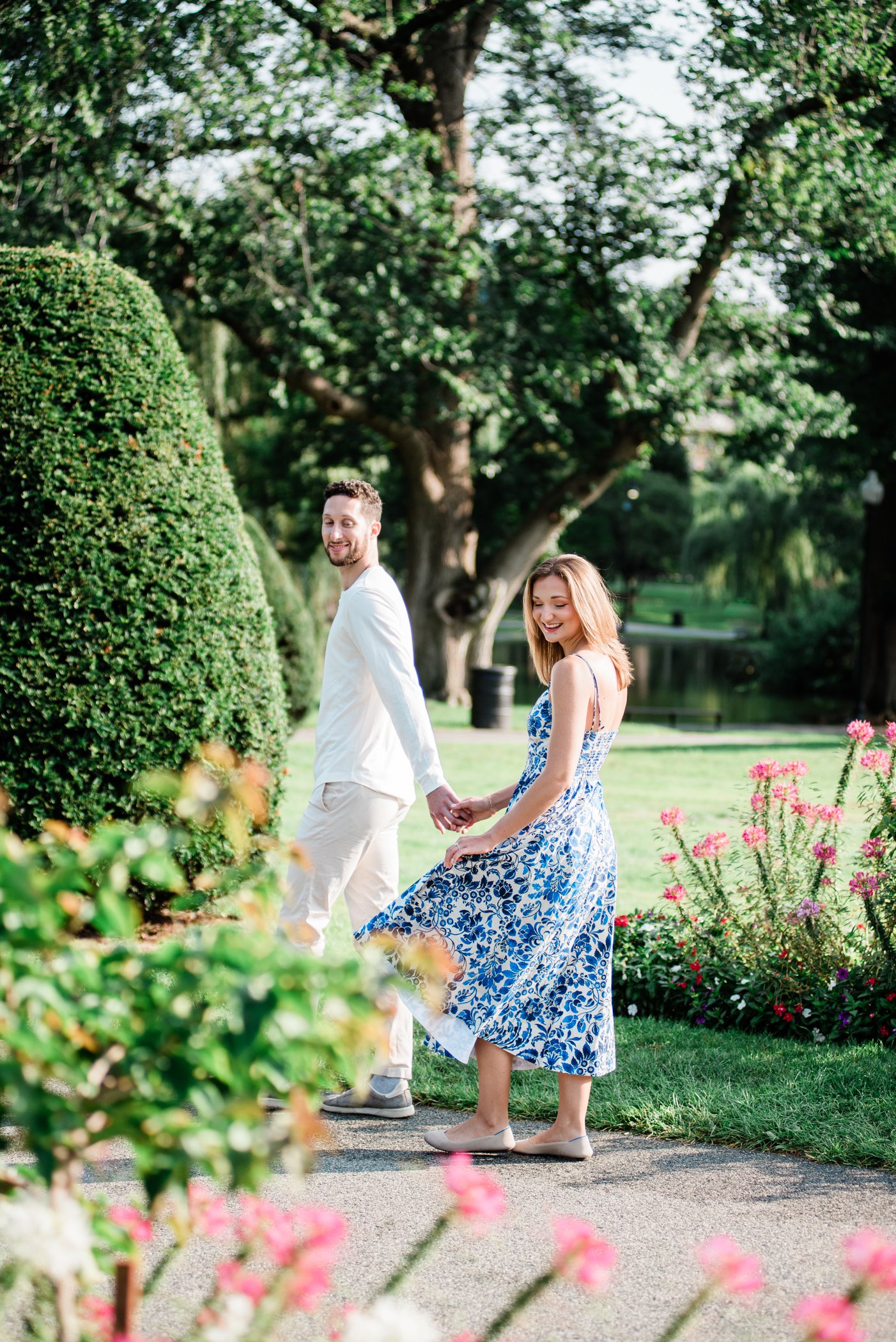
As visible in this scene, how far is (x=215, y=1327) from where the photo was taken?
1.61 metres

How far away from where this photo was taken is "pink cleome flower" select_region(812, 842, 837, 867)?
5305mm

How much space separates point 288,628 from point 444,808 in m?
11.2

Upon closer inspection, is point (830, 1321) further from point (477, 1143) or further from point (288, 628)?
point (288, 628)

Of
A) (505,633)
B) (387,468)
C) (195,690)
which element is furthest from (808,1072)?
(505,633)

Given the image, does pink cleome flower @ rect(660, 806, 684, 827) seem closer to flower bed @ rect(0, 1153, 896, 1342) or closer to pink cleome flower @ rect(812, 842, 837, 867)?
pink cleome flower @ rect(812, 842, 837, 867)

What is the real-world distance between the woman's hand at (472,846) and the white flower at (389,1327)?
93.2 inches

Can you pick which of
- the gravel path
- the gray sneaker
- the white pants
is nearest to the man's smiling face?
the white pants

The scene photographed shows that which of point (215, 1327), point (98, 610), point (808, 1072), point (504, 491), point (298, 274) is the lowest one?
point (808, 1072)

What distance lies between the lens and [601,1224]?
344 cm

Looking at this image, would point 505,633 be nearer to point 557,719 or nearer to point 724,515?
point 724,515

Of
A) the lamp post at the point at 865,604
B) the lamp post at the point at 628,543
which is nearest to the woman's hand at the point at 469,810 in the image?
the lamp post at the point at 865,604

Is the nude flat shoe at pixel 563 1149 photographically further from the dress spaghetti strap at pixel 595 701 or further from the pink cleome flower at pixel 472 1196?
the pink cleome flower at pixel 472 1196

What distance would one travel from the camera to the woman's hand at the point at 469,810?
4.10 meters

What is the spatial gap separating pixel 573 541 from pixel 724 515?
5369mm
